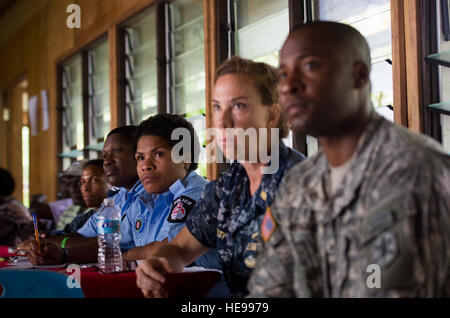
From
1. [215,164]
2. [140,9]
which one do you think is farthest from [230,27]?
[140,9]

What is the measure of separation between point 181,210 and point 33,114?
6755 mm

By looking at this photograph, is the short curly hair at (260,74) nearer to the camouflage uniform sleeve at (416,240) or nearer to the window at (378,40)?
the camouflage uniform sleeve at (416,240)

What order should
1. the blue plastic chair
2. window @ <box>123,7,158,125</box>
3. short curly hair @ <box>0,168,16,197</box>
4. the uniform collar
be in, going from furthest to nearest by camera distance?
window @ <box>123,7,158,125</box> < short curly hair @ <box>0,168,16,197</box> < the blue plastic chair < the uniform collar

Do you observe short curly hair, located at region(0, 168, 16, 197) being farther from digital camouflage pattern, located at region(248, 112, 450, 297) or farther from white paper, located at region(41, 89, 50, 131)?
digital camouflage pattern, located at region(248, 112, 450, 297)

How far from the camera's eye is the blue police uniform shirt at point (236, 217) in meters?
1.39

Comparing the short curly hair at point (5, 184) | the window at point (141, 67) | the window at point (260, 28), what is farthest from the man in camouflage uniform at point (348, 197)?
the window at point (141, 67)

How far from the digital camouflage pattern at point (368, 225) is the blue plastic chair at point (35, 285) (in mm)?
518

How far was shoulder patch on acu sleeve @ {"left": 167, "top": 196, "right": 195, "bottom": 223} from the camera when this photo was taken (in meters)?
1.98

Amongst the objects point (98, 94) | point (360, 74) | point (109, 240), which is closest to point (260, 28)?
point (109, 240)

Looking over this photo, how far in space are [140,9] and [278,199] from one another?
14.1 ft

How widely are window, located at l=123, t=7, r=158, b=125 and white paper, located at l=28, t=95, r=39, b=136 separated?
10.00 feet

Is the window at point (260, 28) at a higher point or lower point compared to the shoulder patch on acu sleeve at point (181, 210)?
higher

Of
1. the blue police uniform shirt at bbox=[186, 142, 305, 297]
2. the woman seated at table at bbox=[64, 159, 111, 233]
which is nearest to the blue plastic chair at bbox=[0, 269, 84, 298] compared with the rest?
the blue police uniform shirt at bbox=[186, 142, 305, 297]

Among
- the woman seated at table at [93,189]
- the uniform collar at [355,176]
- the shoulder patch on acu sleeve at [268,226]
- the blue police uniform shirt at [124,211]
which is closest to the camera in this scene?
the uniform collar at [355,176]
